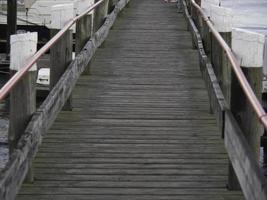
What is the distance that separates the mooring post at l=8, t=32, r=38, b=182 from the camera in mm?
5266

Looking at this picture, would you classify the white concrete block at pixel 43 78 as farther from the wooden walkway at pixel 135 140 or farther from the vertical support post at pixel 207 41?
the vertical support post at pixel 207 41

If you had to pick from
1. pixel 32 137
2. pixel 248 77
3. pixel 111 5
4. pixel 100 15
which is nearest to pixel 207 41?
pixel 100 15

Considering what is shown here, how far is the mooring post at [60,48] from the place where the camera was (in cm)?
→ 766

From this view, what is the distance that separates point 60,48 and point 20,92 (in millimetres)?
2459

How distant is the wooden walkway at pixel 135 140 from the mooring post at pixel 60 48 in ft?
1.72

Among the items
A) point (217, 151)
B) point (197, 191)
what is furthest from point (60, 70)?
point (197, 191)

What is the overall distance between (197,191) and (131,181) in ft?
1.89

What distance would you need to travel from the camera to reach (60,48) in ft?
25.3

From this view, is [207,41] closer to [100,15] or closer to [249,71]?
[100,15]

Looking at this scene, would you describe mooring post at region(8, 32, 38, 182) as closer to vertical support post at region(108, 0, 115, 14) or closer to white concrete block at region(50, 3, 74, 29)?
white concrete block at region(50, 3, 74, 29)

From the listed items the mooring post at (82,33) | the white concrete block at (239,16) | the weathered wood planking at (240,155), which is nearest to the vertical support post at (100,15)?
the mooring post at (82,33)

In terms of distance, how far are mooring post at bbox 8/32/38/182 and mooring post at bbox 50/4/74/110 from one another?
2.09 metres

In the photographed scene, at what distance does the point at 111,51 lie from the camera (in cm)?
1235

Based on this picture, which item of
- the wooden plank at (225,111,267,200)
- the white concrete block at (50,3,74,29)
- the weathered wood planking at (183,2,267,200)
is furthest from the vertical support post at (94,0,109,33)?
the wooden plank at (225,111,267,200)
